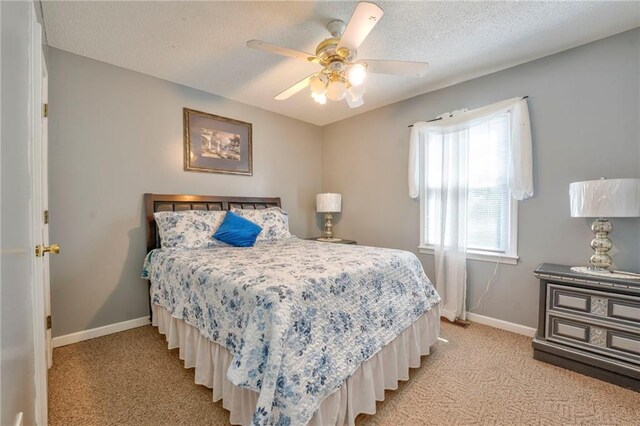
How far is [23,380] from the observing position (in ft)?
3.02

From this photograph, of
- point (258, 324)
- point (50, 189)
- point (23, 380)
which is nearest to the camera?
point (23, 380)

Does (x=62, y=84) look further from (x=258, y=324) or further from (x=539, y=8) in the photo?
(x=539, y=8)

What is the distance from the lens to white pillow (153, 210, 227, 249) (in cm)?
266

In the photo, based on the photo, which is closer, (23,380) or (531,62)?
(23,380)

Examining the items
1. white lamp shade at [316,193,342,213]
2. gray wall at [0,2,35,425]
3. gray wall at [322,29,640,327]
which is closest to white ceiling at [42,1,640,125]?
gray wall at [322,29,640,327]

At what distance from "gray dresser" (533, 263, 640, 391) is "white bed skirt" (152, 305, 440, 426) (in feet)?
2.82

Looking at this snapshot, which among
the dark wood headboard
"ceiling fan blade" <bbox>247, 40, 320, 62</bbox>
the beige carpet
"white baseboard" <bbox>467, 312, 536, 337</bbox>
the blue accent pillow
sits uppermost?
"ceiling fan blade" <bbox>247, 40, 320, 62</bbox>

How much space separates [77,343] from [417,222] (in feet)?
12.2

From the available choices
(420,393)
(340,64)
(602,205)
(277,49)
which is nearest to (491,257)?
(602,205)

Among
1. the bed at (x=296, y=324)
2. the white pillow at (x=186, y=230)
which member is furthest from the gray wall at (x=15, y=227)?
the white pillow at (x=186, y=230)

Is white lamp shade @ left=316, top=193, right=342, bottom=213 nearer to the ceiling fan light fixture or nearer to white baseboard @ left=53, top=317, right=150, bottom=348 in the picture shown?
the ceiling fan light fixture

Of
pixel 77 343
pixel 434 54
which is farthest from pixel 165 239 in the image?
pixel 434 54

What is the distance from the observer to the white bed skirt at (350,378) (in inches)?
57.8

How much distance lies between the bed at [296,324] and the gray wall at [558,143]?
1039mm
